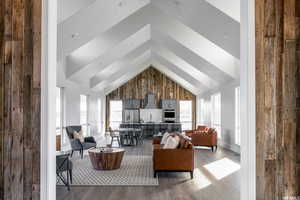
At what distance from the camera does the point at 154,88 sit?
15695mm

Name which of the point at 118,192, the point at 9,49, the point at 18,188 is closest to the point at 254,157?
the point at 18,188

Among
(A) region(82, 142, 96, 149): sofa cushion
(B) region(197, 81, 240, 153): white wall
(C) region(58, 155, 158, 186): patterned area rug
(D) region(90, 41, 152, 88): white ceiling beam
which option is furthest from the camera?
(D) region(90, 41, 152, 88): white ceiling beam

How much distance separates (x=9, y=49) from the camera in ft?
7.10

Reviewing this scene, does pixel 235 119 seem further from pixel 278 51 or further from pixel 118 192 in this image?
pixel 278 51

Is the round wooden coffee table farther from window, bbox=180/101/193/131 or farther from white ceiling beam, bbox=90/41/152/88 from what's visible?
window, bbox=180/101/193/131

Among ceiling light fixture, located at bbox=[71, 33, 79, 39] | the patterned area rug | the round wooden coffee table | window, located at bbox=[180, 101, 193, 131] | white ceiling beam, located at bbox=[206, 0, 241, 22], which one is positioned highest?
white ceiling beam, located at bbox=[206, 0, 241, 22]

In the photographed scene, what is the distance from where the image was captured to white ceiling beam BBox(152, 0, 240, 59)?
5.37 m

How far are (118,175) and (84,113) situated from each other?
6206 millimetres

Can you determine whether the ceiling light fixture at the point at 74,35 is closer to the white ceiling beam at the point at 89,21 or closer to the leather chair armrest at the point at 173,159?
the white ceiling beam at the point at 89,21

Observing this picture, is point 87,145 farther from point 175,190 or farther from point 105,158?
point 175,190

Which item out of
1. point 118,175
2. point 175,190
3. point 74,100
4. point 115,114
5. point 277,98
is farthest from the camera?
point 115,114

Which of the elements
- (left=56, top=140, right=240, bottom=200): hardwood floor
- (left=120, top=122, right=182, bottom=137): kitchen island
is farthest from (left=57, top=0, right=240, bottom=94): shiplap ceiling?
(left=120, top=122, right=182, bottom=137): kitchen island

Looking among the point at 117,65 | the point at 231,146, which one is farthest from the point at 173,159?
the point at 117,65

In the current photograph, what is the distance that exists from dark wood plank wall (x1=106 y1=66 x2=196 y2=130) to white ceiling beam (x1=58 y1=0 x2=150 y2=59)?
351 inches
